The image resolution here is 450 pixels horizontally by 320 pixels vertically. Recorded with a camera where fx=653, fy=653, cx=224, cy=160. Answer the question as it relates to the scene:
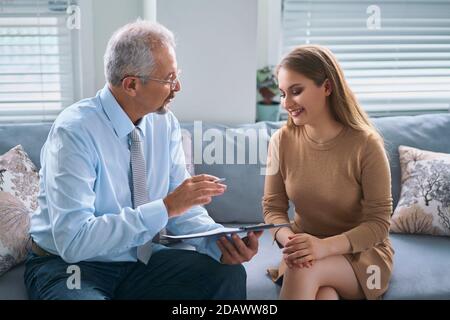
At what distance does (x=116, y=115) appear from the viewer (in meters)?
1.91

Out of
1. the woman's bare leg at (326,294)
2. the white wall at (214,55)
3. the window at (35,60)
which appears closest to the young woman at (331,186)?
the woman's bare leg at (326,294)

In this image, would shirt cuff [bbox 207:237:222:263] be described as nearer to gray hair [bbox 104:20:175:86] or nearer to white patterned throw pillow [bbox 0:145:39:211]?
gray hair [bbox 104:20:175:86]

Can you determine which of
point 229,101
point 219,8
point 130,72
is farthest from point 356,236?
point 219,8

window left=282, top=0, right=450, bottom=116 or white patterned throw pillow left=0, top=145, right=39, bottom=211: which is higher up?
window left=282, top=0, right=450, bottom=116

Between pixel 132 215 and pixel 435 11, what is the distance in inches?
82.9

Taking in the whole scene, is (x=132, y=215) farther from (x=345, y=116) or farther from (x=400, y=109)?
(x=400, y=109)

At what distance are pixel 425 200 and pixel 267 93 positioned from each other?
897 mm

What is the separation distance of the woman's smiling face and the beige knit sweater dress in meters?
0.10

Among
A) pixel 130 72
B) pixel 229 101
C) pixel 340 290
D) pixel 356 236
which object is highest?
pixel 130 72

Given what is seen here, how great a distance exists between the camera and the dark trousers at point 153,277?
6.00 feet

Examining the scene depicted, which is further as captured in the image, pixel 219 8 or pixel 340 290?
pixel 219 8

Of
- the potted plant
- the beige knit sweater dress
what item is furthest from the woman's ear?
the potted plant

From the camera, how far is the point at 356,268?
196 centimetres

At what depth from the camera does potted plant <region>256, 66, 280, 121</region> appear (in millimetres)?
2988
